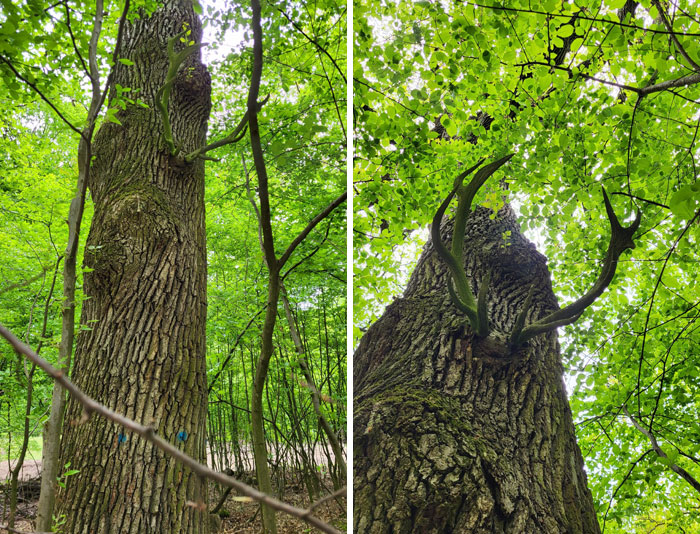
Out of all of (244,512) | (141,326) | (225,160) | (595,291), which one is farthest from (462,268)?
(244,512)

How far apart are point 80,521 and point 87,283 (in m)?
0.62

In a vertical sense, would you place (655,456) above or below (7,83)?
below

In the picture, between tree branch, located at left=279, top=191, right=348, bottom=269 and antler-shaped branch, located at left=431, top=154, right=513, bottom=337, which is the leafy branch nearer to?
antler-shaped branch, located at left=431, top=154, right=513, bottom=337

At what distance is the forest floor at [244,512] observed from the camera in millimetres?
2484

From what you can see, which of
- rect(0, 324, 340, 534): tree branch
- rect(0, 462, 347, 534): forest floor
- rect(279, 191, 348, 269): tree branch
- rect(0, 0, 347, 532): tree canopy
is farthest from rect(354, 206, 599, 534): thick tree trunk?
rect(0, 462, 347, 534): forest floor

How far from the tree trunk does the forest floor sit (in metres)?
1.22

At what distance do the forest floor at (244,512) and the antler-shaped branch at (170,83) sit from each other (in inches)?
69.6

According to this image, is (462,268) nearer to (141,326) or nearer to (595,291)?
(595,291)

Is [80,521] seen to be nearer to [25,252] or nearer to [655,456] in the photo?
[25,252]

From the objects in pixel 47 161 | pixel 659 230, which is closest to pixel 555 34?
pixel 659 230

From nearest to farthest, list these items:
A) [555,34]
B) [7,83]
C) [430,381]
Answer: [7,83]
[430,381]
[555,34]

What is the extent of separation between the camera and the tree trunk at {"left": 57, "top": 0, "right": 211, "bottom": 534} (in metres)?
1.10

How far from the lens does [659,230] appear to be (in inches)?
53.5

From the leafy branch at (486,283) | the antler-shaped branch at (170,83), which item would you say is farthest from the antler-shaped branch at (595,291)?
the antler-shaped branch at (170,83)
